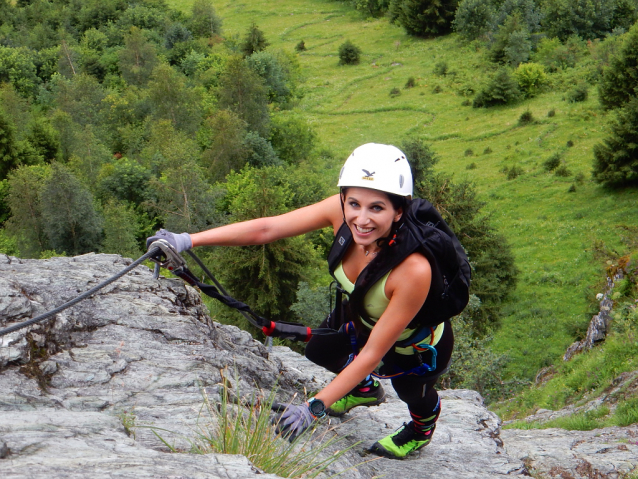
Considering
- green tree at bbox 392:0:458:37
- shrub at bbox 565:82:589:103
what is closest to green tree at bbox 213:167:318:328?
shrub at bbox 565:82:589:103

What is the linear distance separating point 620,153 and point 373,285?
33.4 meters

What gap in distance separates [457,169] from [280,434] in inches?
1573

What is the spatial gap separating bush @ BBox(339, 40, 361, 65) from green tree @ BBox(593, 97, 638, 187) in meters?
39.7

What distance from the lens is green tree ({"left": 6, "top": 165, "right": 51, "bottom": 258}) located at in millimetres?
35938

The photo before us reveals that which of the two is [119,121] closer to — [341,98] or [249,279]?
[341,98]

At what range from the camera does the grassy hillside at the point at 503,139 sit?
2597cm

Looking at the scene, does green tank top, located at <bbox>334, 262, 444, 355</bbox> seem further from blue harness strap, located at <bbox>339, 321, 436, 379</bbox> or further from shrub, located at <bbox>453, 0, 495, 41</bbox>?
shrub, located at <bbox>453, 0, 495, 41</bbox>

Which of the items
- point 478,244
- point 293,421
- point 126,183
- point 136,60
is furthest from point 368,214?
point 136,60

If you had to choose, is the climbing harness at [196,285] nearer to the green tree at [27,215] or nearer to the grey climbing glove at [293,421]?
the grey climbing glove at [293,421]

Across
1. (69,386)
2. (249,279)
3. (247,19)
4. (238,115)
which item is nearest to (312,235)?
(249,279)

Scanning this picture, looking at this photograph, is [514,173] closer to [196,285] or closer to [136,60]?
[196,285]

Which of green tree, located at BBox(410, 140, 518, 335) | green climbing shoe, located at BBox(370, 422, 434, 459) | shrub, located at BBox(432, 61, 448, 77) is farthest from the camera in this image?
shrub, located at BBox(432, 61, 448, 77)

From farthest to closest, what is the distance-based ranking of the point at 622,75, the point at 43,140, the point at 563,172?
the point at 43,140
the point at 563,172
the point at 622,75

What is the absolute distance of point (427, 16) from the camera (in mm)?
70375
